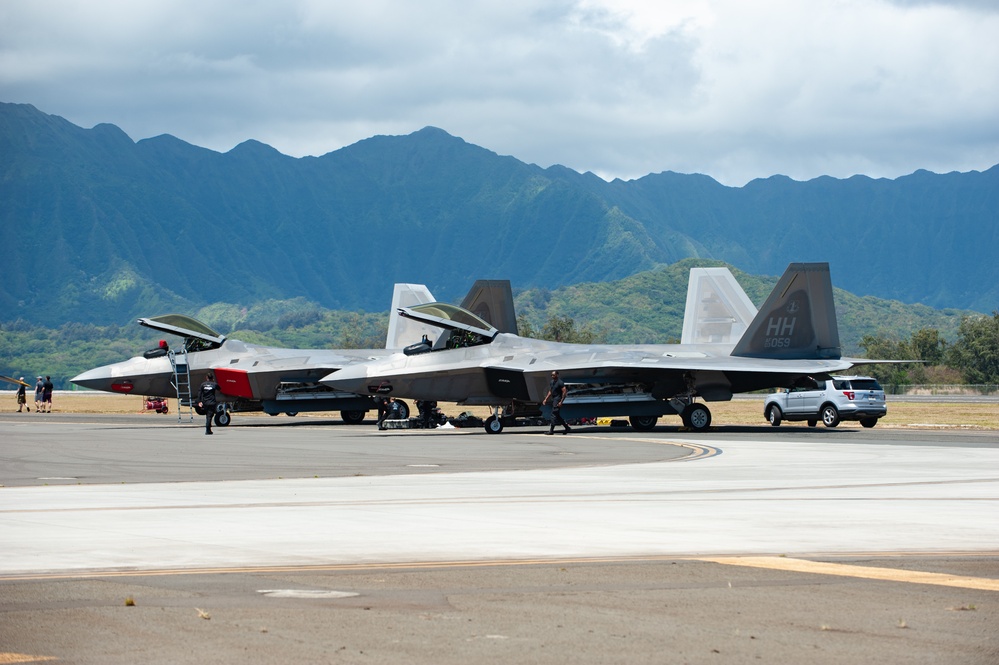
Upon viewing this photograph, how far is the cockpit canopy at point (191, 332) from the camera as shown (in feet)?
150

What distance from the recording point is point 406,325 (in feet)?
178

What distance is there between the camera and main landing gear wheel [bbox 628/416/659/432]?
3966 centimetres

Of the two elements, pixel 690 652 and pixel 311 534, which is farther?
pixel 311 534

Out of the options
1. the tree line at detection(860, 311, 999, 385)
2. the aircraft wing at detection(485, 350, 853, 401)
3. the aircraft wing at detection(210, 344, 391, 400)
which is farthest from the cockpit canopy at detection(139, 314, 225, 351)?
the tree line at detection(860, 311, 999, 385)

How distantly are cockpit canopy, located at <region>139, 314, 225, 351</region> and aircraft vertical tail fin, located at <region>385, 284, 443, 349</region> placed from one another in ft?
26.8

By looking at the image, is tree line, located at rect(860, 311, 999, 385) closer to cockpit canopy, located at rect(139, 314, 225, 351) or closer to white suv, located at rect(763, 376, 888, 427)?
white suv, located at rect(763, 376, 888, 427)

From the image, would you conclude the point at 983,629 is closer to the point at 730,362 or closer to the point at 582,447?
the point at 582,447

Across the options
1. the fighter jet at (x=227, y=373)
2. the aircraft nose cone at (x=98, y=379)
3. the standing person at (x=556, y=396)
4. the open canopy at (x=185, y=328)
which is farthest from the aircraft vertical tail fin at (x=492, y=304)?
the aircraft nose cone at (x=98, y=379)

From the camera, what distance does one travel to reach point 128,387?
45.5 meters

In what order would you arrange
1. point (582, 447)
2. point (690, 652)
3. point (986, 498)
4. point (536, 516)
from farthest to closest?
point (582, 447) → point (986, 498) → point (536, 516) → point (690, 652)

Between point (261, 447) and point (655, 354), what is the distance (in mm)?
13421

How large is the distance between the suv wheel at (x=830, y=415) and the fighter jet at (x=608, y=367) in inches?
78.1

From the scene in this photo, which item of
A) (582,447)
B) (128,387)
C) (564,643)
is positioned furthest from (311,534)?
(128,387)

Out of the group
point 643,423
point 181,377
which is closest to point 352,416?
point 181,377
